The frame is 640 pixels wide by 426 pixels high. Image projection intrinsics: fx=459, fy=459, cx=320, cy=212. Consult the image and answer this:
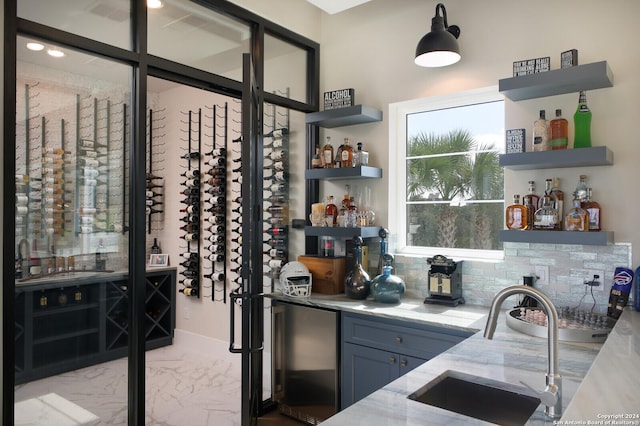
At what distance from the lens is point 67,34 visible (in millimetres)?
2223

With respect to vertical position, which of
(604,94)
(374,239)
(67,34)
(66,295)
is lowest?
(66,295)

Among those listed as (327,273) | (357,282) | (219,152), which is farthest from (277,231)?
(219,152)

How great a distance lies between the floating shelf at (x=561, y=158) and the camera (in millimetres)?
2277

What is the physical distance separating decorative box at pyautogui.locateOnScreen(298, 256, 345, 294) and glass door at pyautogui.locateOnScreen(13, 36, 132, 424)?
4.32 ft

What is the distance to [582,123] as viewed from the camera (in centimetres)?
246

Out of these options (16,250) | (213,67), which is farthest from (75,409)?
(213,67)

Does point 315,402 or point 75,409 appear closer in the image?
point 75,409

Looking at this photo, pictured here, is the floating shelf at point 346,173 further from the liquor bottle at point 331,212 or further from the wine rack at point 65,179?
the wine rack at point 65,179

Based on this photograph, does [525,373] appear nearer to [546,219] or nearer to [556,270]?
[546,219]

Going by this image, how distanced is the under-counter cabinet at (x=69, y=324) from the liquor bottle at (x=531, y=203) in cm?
227

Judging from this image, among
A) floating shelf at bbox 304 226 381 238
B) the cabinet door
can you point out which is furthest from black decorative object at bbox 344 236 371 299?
the cabinet door

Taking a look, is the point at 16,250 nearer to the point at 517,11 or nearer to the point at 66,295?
the point at 66,295

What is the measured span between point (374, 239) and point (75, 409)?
214 centimetres

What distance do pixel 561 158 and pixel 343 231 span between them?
145 centimetres
